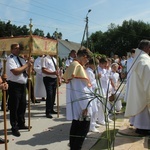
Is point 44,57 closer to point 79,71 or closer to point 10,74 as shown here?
point 10,74

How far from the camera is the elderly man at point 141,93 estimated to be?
6.05 metres

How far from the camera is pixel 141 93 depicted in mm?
6105

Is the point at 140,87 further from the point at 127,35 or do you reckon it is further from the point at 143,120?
the point at 127,35

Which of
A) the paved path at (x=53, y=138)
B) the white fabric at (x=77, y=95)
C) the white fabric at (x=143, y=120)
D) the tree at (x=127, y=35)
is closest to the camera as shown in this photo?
the white fabric at (x=77, y=95)

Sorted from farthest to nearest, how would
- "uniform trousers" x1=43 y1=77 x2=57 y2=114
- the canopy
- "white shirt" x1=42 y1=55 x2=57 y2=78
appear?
"white shirt" x1=42 y1=55 x2=57 y2=78, "uniform trousers" x1=43 y1=77 x2=57 y2=114, the canopy

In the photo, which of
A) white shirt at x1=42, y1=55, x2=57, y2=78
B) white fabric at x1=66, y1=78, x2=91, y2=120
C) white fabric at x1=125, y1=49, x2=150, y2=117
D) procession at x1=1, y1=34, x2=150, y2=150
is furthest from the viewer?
white shirt at x1=42, y1=55, x2=57, y2=78

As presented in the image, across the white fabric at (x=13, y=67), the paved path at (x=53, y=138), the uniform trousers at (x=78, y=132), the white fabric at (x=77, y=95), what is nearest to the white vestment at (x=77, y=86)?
the white fabric at (x=77, y=95)

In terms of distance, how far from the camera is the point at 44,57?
28.0ft

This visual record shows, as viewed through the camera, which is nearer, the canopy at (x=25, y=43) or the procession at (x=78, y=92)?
the procession at (x=78, y=92)

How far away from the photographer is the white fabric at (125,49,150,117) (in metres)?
6.04

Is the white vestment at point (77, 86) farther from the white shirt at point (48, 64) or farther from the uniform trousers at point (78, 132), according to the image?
the white shirt at point (48, 64)

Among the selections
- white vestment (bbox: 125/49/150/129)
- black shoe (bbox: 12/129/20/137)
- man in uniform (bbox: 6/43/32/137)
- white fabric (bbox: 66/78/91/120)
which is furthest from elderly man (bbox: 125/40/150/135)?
Answer: black shoe (bbox: 12/129/20/137)

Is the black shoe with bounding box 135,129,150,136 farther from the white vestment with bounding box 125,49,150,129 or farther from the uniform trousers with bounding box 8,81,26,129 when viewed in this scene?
the uniform trousers with bounding box 8,81,26,129

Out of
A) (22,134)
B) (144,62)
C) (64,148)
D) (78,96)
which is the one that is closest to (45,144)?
(64,148)
